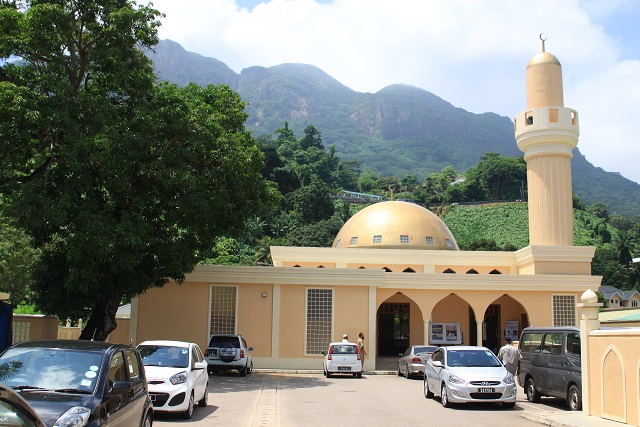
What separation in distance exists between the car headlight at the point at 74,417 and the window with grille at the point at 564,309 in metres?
25.2

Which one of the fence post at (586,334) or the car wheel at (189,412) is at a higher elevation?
the fence post at (586,334)

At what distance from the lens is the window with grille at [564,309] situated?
27844 mm

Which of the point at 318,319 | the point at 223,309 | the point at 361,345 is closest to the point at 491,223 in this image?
the point at 318,319

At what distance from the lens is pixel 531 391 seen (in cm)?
1526

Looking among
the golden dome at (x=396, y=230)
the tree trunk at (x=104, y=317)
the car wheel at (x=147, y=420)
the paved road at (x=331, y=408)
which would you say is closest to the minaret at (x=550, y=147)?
the golden dome at (x=396, y=230)

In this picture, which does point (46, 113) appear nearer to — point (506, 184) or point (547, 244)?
point (547, 244)

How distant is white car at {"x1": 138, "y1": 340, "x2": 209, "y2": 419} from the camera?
10953 millimetres

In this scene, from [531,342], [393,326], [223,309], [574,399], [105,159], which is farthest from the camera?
[393,326]

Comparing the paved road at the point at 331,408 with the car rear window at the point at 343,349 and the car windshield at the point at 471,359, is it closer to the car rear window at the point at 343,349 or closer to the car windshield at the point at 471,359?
the car windshield at the point at 471,359

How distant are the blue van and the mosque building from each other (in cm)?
1035

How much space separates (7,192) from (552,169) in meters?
23.7

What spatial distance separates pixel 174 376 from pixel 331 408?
3760mm

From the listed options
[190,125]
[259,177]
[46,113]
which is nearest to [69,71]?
[46,113]

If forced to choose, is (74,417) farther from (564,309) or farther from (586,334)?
(564,309)
